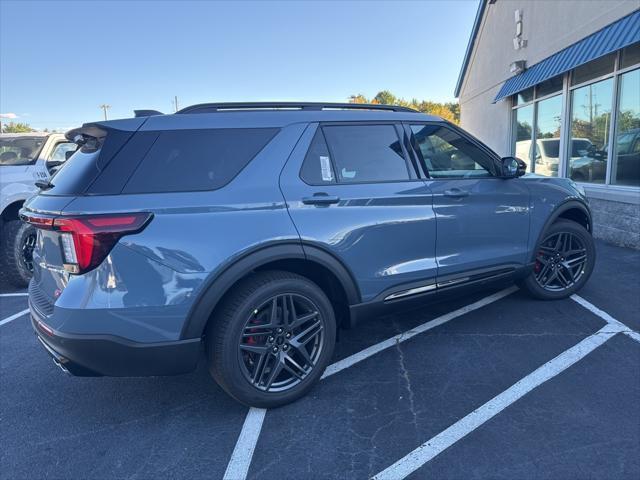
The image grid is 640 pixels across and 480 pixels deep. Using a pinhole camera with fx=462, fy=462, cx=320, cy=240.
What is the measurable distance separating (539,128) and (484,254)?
8792mm

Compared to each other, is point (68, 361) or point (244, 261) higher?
point (244, 261)

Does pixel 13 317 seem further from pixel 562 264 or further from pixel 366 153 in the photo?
pixel 562 264

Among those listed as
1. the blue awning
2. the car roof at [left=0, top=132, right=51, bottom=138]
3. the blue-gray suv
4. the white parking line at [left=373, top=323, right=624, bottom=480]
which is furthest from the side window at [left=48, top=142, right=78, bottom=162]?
the blue awning

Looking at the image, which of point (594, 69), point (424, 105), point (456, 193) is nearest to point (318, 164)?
point (456, 193)

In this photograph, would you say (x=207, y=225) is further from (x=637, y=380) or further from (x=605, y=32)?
(x=605, y=32)

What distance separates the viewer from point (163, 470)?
7.84 feet

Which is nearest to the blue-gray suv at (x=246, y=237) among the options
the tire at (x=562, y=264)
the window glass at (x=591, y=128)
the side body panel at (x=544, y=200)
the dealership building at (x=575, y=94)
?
the side body panel at (x=544, y=200)

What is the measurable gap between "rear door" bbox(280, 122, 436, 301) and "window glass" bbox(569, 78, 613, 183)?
6.44 metres

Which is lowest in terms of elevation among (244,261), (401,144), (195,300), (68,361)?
(68,361)

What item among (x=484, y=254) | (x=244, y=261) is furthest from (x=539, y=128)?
(x=244, y=261)

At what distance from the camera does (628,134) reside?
745 centimetres

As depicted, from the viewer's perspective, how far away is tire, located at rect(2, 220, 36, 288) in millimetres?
5480

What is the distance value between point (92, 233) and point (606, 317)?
4.24 meters

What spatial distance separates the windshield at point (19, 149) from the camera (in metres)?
6.12
